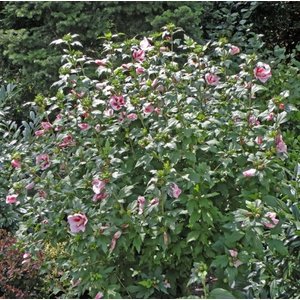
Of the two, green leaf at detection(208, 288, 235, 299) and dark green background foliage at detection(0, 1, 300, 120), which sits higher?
green leaf at detection(208, 288, 235, 299)

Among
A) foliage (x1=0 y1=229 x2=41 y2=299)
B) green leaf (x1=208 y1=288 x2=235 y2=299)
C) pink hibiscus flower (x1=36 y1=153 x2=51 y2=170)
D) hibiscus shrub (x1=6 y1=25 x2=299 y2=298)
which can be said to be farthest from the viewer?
foliage (x1=0 y1=229 x2=41 y2=299)

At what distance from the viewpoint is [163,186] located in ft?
6.75

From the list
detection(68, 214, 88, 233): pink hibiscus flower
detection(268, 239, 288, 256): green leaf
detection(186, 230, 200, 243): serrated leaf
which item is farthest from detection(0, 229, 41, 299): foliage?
detection(268, 239, 288, 256): green leaf

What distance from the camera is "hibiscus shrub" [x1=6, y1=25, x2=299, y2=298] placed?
2070 mm

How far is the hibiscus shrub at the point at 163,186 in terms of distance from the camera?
6.79 feet

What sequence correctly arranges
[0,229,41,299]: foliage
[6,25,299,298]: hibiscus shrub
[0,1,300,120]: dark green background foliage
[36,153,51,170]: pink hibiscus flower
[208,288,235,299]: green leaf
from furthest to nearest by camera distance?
[0,1,300,120]: dark green background foliage, [0,229,41,299]: foliage, [36,153,51,170]: pink hibiscus flower, [6,25,299,298]: hibiscus shrub, [208,288,235,299]: green leaf

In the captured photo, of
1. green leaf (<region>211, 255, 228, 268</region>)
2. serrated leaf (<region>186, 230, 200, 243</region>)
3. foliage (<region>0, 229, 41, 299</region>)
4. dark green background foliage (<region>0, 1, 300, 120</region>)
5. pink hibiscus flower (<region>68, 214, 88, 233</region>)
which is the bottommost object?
foliage (<region>0, 229, 41, 299</region>)

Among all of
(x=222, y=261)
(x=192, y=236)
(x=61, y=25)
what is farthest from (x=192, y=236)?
(x=61, y=25)

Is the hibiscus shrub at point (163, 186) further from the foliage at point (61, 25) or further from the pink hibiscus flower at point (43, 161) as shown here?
the foliage at point (61, 25)

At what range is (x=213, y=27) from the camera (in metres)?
4.98

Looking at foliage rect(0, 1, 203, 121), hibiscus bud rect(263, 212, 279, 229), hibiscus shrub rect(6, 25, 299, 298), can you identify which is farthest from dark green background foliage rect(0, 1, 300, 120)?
hibiscus bud rect(263, 212, 279, 229)

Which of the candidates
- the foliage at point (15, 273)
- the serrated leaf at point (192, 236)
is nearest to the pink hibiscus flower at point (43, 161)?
Result: the foliage at point (15, 273)

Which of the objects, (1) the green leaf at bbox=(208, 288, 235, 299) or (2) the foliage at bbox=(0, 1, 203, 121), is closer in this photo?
(1) the green leaf at bbox=(208, 288, 235, 299)

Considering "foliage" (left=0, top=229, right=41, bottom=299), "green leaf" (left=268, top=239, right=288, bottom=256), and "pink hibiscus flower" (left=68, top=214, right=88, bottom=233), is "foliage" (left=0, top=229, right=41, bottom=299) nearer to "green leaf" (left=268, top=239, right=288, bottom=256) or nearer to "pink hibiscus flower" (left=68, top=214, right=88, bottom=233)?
"pink hibiscus flower" (left=68, top=214, right=88, bottom=233)
